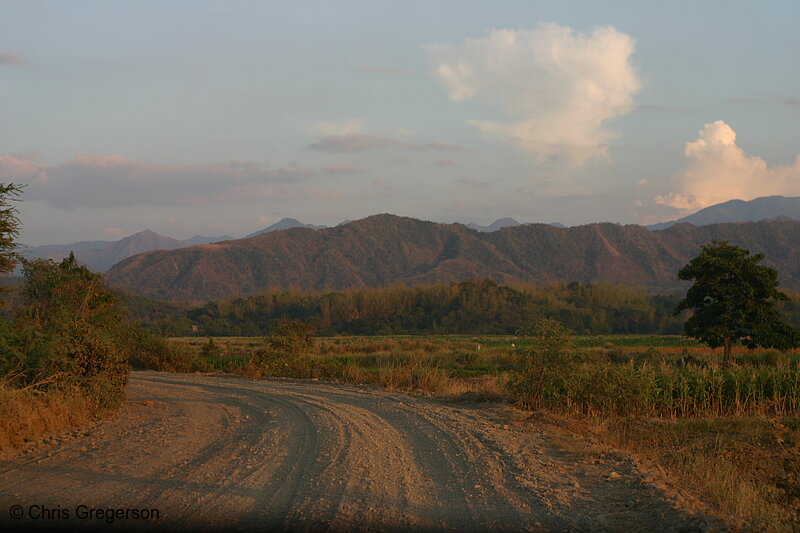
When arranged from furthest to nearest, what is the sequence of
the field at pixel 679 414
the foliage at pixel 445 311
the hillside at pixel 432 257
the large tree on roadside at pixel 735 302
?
the hillside at pixel 432 257 < the foliage at pixel 445 311 < the large tree on roadside at pixel 735 302 < the field at pixel 679 414

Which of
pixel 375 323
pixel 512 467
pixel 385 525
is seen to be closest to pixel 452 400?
pixel 512 467

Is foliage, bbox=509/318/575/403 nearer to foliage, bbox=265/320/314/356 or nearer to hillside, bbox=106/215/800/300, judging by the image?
foliage, bbox=265/320/314/356

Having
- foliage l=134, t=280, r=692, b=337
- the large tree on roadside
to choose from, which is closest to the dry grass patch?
the large tree on roadside

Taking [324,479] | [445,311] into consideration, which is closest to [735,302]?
[324,479]

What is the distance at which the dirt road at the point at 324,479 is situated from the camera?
6230 millimetres

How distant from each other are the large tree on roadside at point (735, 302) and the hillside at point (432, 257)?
105 metres

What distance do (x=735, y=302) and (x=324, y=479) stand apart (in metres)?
23.1

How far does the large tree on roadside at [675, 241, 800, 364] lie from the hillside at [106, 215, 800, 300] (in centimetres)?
10546

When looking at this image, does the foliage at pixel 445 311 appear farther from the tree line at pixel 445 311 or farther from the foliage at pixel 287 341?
the foliage at pixel 287 341

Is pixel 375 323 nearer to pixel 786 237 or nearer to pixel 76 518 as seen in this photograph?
pixel 76 518

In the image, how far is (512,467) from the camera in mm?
8719

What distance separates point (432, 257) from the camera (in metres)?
153

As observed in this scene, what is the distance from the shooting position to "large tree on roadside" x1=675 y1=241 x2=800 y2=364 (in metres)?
25.1

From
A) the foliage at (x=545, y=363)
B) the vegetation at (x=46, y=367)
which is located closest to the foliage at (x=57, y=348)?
the vegetation at (x=46, y=367)
